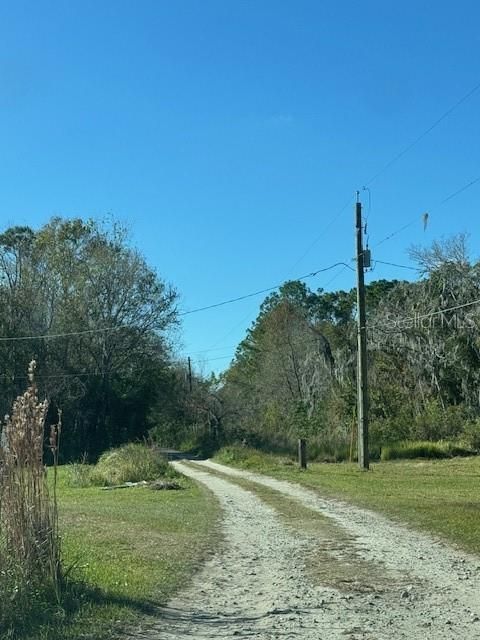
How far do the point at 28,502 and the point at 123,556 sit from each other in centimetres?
311

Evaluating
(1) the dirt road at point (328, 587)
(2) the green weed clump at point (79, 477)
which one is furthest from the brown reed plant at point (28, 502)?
(2) the green weed clump at point (79, 477)

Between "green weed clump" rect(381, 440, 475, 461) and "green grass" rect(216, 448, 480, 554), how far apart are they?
63.2 inches

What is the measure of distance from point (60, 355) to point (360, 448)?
28.2 meters

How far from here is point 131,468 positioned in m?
28.2

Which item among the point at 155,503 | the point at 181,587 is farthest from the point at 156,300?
the point at 181,587

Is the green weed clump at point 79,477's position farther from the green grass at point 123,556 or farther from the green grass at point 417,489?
the green grass at point 123,556

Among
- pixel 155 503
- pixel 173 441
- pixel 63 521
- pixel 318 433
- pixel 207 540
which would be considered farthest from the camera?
pixel 173 441

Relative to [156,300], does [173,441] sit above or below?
below

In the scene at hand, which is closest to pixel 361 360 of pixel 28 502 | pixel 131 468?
pixel 131 468

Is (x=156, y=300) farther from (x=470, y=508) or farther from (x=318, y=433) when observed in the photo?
Answer: (x=470, y=508)

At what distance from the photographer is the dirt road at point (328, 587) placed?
7.05m

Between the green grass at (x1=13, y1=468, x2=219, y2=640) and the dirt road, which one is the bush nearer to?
the green grass at (x1=13, y1=468, x2=219, y2=640)

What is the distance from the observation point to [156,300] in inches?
2080

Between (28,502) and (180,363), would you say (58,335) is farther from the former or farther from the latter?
(28,502)
